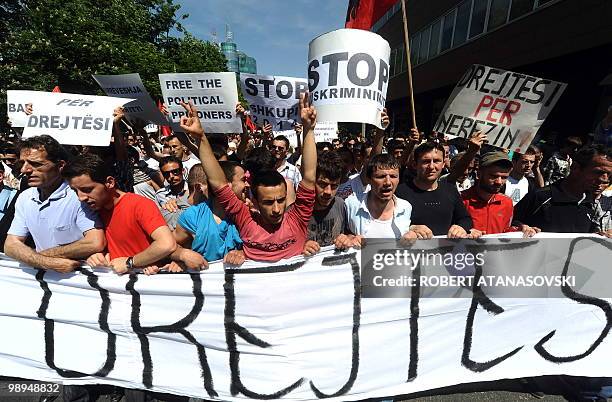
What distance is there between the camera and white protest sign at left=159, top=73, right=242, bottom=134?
12.3 ft

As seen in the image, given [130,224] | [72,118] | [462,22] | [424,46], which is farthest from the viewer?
[424,46]

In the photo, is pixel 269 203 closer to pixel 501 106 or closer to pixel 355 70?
pixel 355 70

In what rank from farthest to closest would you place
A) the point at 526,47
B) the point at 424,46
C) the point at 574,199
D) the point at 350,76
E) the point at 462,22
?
the point at 424,46 → the point at 462,22 → the point at 526,47 → the point at 350,76 → the point at 574,199

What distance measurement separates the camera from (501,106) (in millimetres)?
3326

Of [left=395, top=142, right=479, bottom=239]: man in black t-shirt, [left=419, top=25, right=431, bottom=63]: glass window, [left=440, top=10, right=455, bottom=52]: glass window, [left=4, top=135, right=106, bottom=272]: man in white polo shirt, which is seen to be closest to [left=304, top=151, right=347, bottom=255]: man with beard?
[left=395, top=142, right=479, bottom=239]: man in black t-shirt

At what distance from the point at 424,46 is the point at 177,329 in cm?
2131

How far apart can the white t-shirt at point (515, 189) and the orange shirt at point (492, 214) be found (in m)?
1.44

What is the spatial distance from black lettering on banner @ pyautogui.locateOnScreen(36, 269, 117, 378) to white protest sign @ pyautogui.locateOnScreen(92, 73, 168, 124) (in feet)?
7.38

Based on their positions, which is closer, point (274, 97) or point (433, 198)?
point (433, 198)

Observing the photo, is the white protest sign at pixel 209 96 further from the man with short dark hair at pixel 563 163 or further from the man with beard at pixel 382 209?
the man with short dark hair at pixel 563 163

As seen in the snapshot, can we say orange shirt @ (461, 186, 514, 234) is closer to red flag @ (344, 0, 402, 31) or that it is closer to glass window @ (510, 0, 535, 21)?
red flag @ (344, 0, 402, 31)

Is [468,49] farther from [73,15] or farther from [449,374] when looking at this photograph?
[73,15]

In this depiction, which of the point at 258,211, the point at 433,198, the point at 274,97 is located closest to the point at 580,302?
the point at 433,198

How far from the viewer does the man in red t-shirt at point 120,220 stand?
2.07 m
